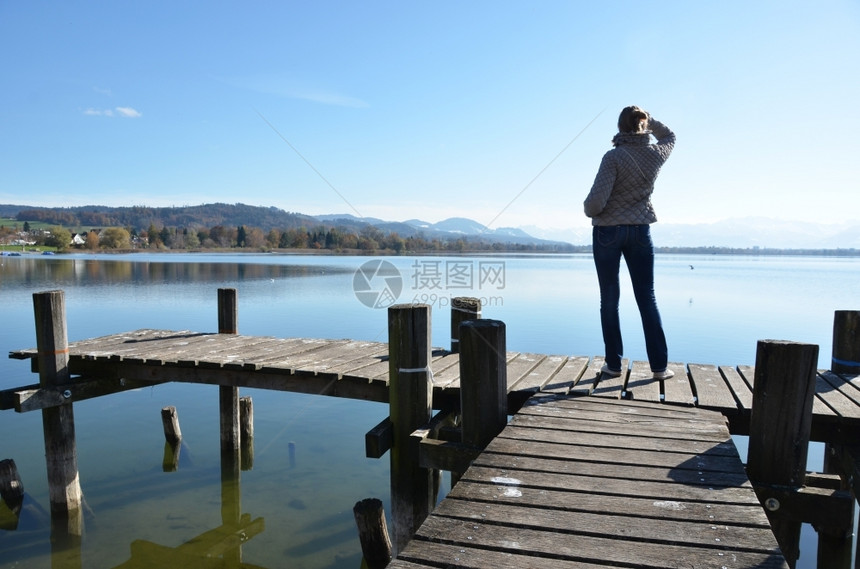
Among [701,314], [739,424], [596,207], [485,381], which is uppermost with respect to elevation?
[596,207]

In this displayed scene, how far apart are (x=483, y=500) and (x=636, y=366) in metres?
3.48

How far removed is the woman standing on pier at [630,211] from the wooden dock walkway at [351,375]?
1.97 ft

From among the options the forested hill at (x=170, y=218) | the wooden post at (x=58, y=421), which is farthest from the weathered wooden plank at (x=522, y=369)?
the forested hill at (x=170, y=218)

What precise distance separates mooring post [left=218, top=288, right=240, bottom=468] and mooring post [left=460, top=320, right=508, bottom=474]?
5.44 meters

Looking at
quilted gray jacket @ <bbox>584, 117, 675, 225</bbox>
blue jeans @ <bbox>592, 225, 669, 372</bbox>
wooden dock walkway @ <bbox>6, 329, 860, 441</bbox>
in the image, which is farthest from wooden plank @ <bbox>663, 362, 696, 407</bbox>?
quilted gray jacket @ <bbox>584, 117, 675, 225</bbox>

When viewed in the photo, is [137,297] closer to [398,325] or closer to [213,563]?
[213,563]

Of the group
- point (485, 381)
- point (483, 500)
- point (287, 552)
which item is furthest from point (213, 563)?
point (483, 500)

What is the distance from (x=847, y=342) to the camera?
5652mm

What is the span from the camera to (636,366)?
5844 mm

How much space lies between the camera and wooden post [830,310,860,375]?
217 inches

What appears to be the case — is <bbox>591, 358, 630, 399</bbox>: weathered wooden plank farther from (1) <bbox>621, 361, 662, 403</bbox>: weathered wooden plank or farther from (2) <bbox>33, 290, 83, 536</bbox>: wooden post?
(2) <bbox>33, 290, 83, 536</bbox>: wooden post

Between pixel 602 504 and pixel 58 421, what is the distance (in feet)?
22.2

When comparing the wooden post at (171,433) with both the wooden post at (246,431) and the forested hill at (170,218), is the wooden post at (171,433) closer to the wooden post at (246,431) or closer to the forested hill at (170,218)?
the wooden post at (246,431)

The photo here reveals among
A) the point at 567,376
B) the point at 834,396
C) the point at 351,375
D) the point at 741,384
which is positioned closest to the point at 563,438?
the point at 567,376
